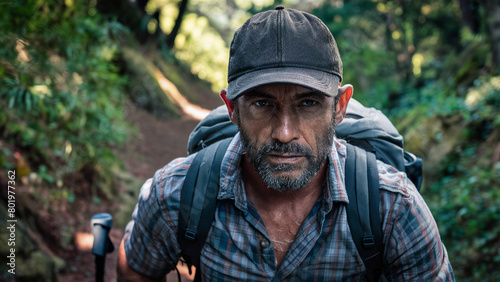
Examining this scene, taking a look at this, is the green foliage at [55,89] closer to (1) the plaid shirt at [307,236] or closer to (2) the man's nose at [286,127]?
(1) the plaid shirt at [307,236]

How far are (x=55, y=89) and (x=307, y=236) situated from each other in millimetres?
3820

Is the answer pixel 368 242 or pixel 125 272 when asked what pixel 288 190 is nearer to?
pixel 368 242

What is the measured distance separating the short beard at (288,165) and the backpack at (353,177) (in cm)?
16

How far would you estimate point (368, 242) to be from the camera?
5.81 ft

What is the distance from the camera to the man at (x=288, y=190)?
177 centimetres

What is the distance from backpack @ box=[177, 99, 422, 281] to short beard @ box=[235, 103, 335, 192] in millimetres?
155

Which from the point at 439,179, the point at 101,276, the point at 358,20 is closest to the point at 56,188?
the point at 101,276

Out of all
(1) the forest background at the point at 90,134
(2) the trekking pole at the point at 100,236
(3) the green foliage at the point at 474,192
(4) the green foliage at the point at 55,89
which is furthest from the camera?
(3) the green foliage at the point at 474,192

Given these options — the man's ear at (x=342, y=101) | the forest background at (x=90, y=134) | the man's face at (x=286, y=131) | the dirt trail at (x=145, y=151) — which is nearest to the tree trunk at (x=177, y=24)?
the dirt trail at (x=145, y=151)

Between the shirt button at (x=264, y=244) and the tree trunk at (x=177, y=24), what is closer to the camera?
the shirt button at (x=264, y=244)

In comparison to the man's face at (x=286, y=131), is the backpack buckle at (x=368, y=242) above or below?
below

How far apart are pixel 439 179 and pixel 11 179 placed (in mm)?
5653

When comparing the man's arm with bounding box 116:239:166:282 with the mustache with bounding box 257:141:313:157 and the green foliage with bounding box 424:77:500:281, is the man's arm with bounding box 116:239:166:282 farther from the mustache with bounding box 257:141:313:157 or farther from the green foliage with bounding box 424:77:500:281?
the green foliage with bounding box 424:77:500:281

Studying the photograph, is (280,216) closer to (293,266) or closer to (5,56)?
(293,266)
